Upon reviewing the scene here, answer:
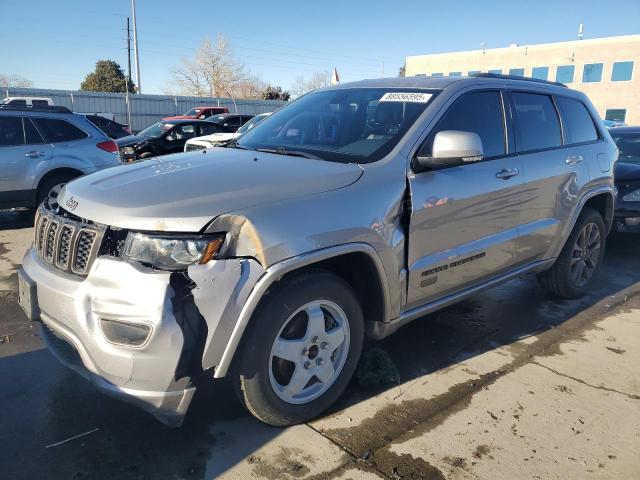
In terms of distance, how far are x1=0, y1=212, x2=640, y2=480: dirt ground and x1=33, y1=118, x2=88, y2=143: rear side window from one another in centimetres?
442

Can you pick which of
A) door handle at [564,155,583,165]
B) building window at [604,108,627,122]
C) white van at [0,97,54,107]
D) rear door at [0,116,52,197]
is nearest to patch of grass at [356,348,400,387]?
door handle at [564,155,583,165]

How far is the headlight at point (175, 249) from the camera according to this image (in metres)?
2.32

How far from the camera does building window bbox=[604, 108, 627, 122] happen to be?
42875 mm

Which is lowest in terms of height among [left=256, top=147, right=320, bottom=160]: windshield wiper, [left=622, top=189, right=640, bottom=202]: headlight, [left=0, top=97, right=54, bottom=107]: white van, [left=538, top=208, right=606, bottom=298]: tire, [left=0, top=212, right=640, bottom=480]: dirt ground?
[left=0, top=212, right=640, bottom=480]: dirt ground

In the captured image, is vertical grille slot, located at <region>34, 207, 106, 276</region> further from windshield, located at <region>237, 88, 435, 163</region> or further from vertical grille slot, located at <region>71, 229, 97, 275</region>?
windshield, located at <region>237, 88, 435, 163</region>

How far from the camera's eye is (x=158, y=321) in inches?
87.5

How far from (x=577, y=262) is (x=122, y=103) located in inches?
1147

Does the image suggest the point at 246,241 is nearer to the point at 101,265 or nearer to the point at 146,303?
the point at 146,303

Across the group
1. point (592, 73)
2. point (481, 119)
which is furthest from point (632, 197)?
point (592, 73)

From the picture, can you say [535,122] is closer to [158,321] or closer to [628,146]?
[158,321]

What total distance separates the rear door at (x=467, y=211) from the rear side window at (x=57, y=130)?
21.1 ft

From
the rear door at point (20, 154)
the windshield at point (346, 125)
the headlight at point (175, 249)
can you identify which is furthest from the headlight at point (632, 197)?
the rear door at point (20, 154)

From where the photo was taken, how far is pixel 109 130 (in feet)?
61.0

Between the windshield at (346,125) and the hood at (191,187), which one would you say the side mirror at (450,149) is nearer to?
the windshield at (346,125)
